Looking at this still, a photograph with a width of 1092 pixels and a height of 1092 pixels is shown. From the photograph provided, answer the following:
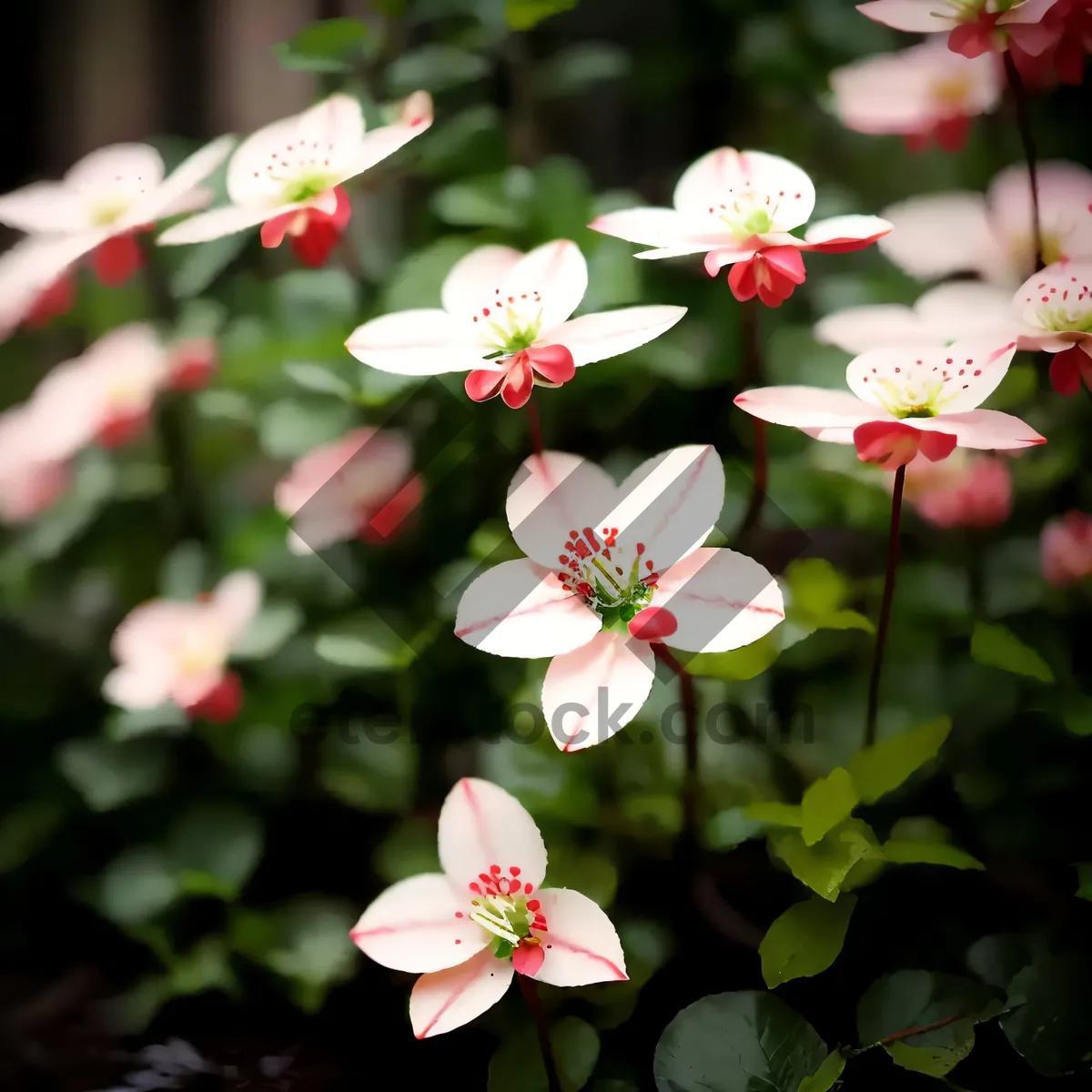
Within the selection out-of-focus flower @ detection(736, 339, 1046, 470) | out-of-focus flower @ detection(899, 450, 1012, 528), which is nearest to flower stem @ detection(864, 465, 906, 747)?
out-of-focus flower @ detection(736, 339, 1046, 470)

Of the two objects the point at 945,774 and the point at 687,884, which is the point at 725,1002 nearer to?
the point at 687,884

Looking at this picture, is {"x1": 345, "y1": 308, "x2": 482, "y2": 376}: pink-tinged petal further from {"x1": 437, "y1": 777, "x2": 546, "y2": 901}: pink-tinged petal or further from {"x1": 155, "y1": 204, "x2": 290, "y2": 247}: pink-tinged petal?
{"x1": 437, "y1": 777, "x2": 546, "y2": 901}: pink-tinged petal

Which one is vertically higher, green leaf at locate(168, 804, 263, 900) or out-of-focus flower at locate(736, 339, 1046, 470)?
out-of-focus flower at locate(736, 339, 1046, 470)

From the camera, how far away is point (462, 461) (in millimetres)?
686

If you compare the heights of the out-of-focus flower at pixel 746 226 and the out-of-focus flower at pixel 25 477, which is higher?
the out-of-focus flower at pixel 746 226

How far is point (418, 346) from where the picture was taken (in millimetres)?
567

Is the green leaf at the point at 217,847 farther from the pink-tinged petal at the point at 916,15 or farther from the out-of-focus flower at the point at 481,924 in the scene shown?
the pink-tinged petal at the point at 916,15

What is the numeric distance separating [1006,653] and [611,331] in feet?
0.95

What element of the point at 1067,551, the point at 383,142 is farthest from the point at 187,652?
the point at 1067,551

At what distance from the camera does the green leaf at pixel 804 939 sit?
49cm

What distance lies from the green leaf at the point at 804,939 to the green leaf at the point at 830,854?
0.02m

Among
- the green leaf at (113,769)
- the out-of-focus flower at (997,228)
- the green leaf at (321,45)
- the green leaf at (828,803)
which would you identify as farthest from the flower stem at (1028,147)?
the green leaf at (113,769)

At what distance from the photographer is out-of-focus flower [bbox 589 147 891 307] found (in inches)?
21.1

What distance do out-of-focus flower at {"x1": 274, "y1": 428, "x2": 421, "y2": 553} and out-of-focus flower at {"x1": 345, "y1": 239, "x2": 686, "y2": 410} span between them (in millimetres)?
127
